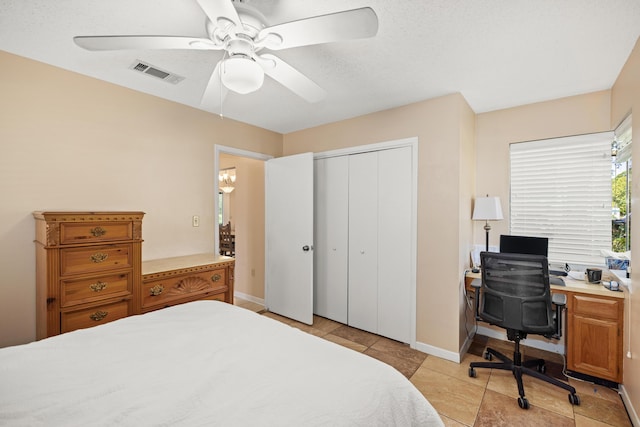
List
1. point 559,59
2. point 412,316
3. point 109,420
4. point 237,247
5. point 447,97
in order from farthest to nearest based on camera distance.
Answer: point 237,247 → point 412,316 → point 447,97 → point 559,59 → point 109,420

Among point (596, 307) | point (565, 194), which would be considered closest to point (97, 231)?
point (596, 307)

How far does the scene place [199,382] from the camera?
1027 millimetres

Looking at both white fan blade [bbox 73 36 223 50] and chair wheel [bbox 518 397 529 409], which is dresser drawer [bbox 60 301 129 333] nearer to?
white fan blade [bbox 73 36 223 50]

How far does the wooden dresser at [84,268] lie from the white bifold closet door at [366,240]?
2.07 m

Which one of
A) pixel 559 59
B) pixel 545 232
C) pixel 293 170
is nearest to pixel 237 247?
pixel 293 170

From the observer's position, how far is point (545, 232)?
2.91 metres

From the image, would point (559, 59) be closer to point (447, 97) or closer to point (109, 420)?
point (447, 97)

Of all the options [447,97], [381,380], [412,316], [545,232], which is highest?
[447,97]

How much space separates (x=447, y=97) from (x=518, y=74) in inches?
21.9

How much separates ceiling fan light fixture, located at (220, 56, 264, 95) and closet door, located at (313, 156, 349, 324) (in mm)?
2120

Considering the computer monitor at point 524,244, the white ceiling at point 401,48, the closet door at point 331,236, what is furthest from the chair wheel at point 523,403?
the white ceiling at point 401,48

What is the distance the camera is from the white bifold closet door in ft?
9.80

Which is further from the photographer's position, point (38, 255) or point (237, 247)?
point (237, 247)

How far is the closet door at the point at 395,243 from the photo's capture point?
9.68 feet
